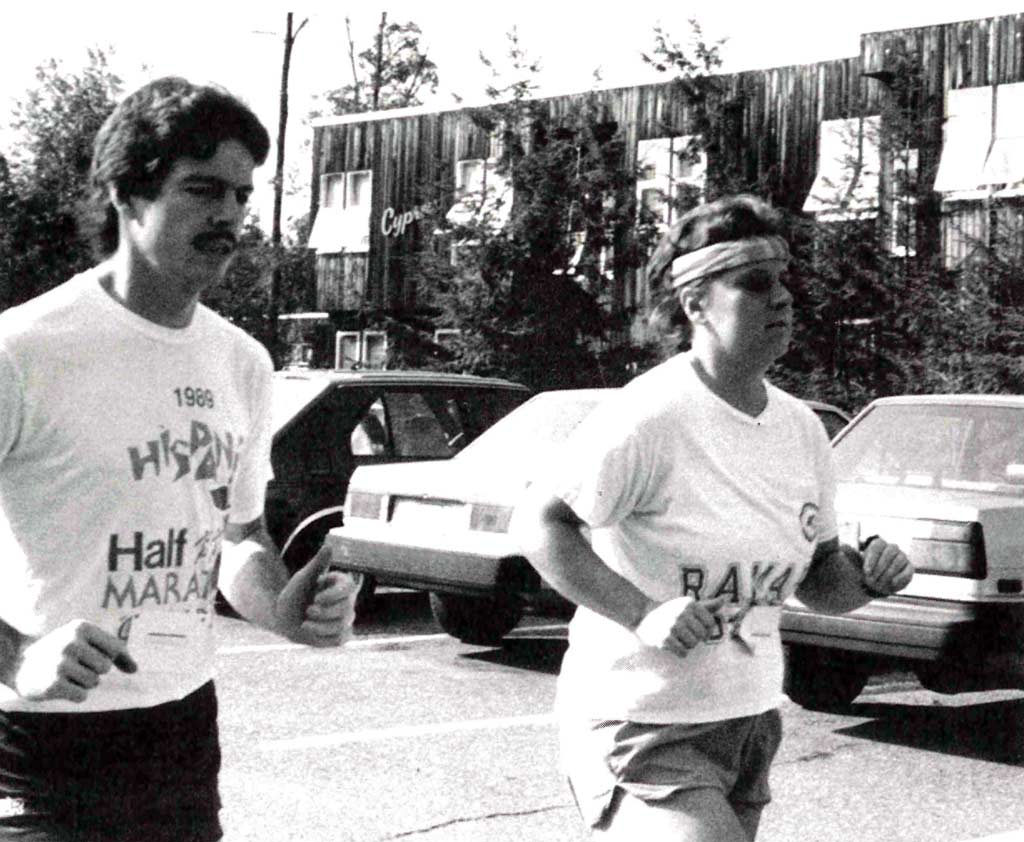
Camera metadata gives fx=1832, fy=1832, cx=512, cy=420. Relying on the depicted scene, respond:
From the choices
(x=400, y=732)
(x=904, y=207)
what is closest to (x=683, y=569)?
(x=400, y=732)

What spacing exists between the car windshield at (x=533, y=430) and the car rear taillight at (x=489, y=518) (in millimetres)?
482

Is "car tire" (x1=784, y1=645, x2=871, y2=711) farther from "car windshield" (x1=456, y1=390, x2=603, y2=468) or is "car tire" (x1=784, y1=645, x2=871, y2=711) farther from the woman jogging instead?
the woman jogging

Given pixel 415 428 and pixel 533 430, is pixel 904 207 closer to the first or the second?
pixel 415 428

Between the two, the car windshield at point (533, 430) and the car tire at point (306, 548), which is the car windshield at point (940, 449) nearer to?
the car windshield at point (533, 430)

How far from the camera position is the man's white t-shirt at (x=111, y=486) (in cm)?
261

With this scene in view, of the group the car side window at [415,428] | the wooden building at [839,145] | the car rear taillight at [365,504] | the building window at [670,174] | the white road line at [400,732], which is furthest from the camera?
the building window at [670,174]

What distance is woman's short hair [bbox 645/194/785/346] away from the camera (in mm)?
3504

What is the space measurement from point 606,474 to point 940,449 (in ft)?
18.4

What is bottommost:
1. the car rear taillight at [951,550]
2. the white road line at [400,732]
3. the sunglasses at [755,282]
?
the white road line at [400,732]

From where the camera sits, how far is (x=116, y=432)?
2.65 meters

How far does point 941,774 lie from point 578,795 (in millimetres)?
4374

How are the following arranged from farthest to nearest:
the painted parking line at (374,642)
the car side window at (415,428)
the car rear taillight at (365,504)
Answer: the car side window at (415,428)
the car rear taillight at (365,504)
the painted parking line at (374,642)

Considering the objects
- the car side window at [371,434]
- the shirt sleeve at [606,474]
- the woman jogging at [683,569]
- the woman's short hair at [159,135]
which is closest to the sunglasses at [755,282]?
the woman jogging at [683,569]

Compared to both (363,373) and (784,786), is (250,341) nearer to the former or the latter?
(784,786)
